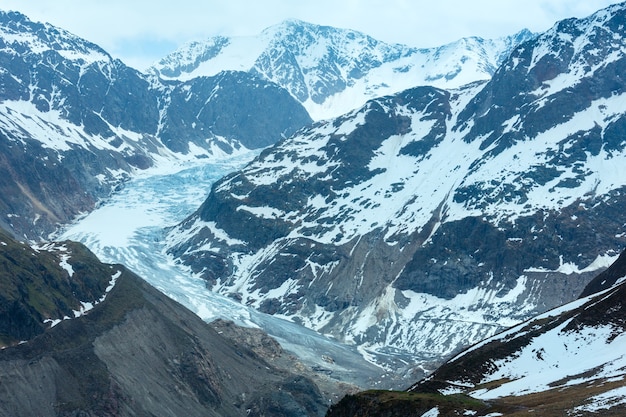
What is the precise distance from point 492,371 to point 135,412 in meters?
78.5

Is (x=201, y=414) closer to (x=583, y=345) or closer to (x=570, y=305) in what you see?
(x=570, y=305)

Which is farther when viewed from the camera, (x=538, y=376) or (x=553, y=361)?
(x=553, y=361)

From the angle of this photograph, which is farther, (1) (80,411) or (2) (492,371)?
(1) (80,411)

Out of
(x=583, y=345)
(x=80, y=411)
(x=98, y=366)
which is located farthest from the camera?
(x=98, y=366)

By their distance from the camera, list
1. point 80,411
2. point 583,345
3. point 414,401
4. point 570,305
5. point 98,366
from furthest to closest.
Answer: point 98,366 → point 80,411 → point 570,305 → point 583,345 → point 414,401

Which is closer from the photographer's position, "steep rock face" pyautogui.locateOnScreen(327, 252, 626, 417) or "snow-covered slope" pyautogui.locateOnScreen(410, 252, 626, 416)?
"steep rock face" pyautogui.locateOnScreen(327, 252, 626, 417)

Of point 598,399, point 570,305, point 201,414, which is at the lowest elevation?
point 201,414

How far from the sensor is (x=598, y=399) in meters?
87.1

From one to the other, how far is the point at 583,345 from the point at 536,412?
141 ft

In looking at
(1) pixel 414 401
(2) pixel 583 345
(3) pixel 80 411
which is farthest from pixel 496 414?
(3) pixel 80 411

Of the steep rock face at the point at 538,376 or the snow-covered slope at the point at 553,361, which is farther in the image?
the snow-covered slope at the point at 553,361

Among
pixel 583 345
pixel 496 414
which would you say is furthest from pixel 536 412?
pixel 583 345

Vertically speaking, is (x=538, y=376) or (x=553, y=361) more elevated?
(x=553, y=361)

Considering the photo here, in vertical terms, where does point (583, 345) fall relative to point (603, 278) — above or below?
below
